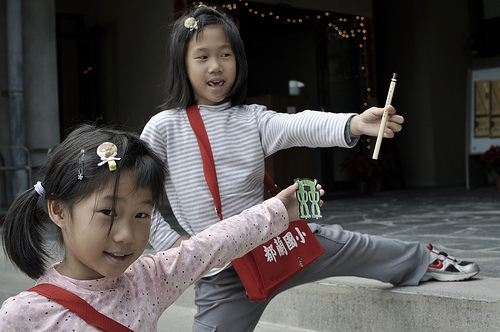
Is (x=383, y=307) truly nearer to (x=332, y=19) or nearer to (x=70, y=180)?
(x=70, y=180)

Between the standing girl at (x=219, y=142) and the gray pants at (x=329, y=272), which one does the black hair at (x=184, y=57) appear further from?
the gray pants at (x=329, y=272)

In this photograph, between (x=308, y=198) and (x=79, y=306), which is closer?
(x=79, y=306)

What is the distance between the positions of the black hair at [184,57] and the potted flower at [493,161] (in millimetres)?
6673

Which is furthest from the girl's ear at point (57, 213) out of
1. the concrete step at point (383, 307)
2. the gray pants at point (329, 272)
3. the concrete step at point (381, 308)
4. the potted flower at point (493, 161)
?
the potted flower at point (493, 161)

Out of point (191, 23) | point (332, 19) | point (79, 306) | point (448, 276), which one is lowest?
point (448, 276)

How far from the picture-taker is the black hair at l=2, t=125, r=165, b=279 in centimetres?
136

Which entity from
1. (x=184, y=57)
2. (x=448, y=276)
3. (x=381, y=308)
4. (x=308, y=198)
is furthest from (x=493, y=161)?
(x=308, y=198)

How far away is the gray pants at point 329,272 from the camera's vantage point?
1958 mm

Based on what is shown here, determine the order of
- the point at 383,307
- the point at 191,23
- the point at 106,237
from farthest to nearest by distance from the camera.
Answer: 1. the point at 383,307
2. the point at 191,23
3. the point at 106,237

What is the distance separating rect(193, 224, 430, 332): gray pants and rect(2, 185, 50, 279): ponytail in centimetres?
67

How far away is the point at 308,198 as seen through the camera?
1590 mm

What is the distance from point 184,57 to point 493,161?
681 centimetres

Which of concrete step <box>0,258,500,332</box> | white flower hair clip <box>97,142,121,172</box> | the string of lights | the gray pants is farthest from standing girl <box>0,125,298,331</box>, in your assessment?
the string of lights

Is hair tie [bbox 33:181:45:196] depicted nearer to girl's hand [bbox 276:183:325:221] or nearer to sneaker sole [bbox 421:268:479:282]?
girl's hand [bbox 276:183:325:221]
